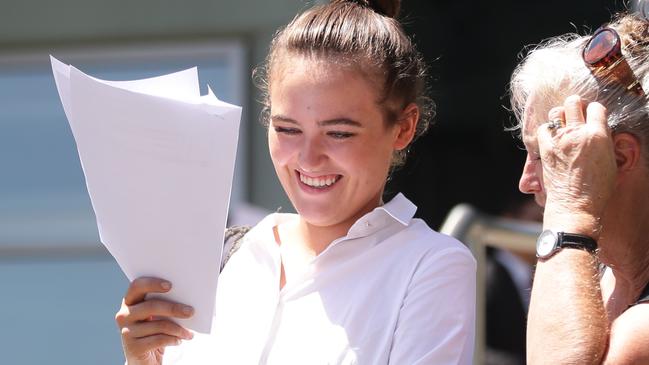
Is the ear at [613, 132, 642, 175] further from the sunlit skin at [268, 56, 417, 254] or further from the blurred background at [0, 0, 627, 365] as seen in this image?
the blurred background at [0, 0, 627, 365]

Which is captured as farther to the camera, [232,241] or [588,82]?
[232,241]

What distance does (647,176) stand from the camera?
2.05 m

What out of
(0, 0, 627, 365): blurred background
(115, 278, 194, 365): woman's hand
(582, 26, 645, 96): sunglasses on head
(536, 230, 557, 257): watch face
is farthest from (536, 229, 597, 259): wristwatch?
(0, 0, 627, 365): blurred background

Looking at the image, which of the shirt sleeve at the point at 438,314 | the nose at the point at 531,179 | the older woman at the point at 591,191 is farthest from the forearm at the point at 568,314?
the nose at the point at 531,179

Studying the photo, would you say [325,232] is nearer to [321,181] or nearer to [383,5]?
[321,181]

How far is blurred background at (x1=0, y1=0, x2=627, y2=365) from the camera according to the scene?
550cm

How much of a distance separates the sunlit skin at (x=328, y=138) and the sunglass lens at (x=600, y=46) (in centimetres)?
40

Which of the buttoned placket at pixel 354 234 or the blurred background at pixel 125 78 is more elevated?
the blurred background at pixel 125 78

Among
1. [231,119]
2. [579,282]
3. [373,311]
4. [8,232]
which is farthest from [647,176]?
[8,232]

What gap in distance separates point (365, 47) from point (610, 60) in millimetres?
467

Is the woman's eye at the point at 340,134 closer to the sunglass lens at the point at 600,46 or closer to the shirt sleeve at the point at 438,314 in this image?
the shirt sleeve at the point at 438,314

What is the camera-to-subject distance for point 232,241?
2.39 metres

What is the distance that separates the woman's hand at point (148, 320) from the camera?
2.06 meters

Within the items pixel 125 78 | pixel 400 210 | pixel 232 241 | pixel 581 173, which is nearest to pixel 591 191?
pixel 581 173
